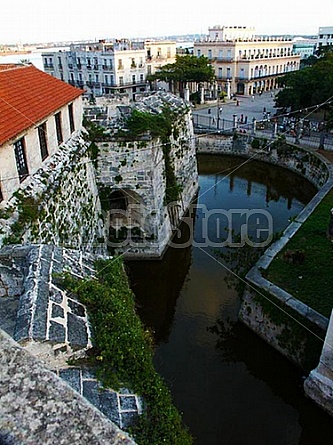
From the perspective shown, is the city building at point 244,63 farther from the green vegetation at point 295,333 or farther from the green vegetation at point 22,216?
the green vegetation at point 22,216

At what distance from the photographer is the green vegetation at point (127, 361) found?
409cm

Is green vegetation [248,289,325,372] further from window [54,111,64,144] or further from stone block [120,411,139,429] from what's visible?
window [54,111,64,144]

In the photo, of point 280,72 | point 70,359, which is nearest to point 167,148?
point 70,359

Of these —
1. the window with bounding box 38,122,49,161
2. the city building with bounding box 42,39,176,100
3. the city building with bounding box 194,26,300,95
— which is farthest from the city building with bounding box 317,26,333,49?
the window with bounding box 38,122,49,161

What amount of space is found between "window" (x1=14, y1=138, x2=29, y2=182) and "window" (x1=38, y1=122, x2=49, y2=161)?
44.8 inches

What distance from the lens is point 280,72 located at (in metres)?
55.2

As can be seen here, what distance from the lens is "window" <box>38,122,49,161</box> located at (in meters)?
10.6

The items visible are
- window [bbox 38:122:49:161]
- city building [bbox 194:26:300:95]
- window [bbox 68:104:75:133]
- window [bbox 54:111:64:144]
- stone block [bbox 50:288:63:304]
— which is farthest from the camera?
city building [bbox 194:26:300:95]

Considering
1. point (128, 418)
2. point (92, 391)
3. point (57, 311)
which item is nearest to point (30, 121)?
point (57, 311)

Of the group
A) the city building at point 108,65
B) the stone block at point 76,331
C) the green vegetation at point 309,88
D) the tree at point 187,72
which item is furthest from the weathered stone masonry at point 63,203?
the city building at point 108,65

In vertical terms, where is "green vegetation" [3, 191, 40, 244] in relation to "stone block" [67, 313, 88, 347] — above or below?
below

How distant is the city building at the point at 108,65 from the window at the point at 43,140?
33233mm

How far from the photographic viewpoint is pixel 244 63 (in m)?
48.7

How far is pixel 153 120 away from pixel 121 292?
9760mm
